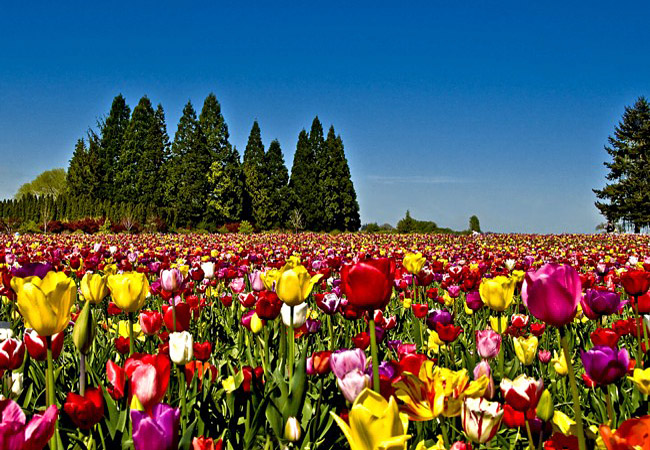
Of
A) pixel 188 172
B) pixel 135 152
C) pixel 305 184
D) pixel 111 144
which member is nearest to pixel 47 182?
pixel 111 144

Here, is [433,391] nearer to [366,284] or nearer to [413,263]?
[366,284]

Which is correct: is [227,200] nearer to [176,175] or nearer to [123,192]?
[176,175]

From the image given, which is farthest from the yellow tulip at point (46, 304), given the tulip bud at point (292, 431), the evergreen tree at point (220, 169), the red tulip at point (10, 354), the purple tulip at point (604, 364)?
the evergreen tree at point (220, 169)

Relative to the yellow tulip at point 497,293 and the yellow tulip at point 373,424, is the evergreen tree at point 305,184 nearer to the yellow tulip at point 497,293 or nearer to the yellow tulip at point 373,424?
the yellow tulip at point 497,293

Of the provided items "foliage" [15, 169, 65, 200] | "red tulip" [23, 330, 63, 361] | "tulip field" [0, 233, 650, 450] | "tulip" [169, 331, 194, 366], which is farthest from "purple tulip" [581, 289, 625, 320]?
"foliage" [15, 169, 65, 200]

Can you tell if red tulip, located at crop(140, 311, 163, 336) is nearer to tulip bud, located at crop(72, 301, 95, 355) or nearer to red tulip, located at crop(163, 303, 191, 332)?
red tulip, located at crop(163, 303, 191, 332)

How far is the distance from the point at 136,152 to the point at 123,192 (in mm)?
3153

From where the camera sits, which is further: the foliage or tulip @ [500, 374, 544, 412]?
the foliage

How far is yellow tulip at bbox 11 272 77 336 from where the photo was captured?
1.19 meters

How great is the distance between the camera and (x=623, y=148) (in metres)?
48.0

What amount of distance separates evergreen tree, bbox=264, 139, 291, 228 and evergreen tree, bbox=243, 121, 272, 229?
39cm

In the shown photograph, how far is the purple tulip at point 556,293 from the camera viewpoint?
1062 mm

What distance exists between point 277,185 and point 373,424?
126ft

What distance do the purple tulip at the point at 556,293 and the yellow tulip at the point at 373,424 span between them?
474 mm
